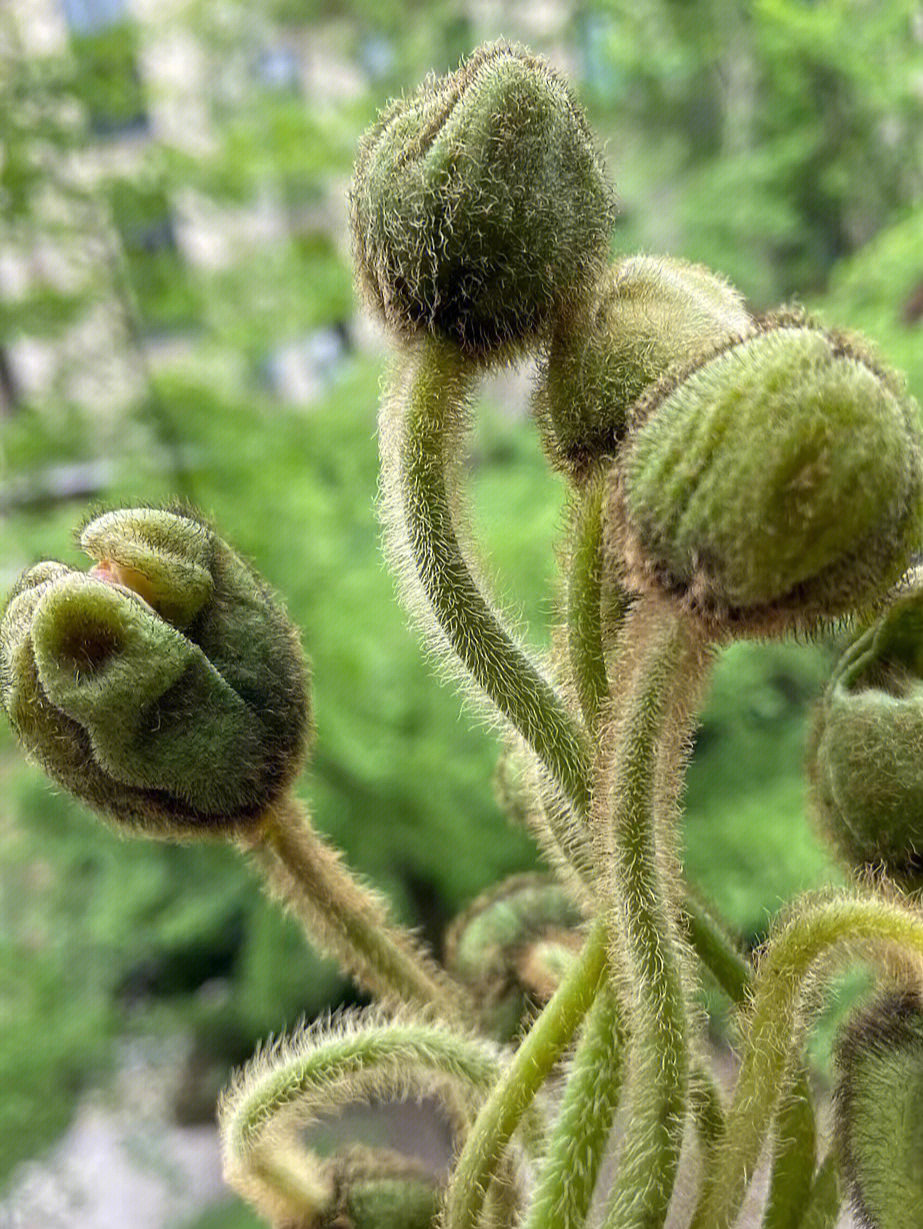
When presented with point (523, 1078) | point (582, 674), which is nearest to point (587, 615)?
point (582, 674)

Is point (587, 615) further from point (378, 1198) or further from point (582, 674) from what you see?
point (378, 1198)

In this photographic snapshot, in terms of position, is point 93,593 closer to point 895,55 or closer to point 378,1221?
point 378,1221

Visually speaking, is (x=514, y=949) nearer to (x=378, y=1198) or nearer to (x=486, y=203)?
(x=378, y=1198)

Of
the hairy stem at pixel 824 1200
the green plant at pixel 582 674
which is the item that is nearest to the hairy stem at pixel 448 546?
the green plant at pixel 582 674

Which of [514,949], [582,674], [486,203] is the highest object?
[486,203]

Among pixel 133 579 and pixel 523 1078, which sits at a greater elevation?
pixel 133 579

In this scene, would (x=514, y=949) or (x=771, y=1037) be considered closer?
(x=771, y=1037)
